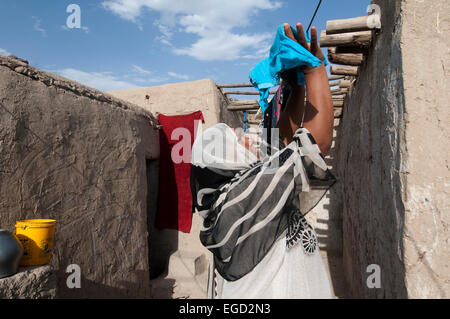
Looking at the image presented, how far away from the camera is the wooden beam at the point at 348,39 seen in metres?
1.98

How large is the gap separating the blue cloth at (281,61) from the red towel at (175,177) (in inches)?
146

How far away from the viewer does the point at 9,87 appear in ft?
6.34

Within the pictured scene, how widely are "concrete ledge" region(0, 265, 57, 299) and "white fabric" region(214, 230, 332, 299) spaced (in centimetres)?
98

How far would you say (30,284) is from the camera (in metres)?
1.28

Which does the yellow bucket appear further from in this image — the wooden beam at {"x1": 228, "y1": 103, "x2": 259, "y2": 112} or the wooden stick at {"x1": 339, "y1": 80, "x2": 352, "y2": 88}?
the wooden beam at {"x1": 228, "y1": 103, "x2": 259, "y2": 112}

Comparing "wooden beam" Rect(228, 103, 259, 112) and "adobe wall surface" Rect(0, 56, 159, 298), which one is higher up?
"wooden beam" Rect(228, 103, 259, 112)

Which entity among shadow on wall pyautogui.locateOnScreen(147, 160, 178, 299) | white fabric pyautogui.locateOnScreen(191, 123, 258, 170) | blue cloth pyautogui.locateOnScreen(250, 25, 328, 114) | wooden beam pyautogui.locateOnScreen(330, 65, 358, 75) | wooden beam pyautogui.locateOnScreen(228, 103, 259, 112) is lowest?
shadow on wall pyautogui.locateOnScreen(147, 160, 178, 299)

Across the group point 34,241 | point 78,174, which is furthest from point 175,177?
point 34,241

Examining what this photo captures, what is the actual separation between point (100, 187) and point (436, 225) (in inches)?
Answer: 110

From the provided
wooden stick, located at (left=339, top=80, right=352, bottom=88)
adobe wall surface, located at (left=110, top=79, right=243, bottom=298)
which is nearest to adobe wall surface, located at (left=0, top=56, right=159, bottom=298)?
adobe wall surface, located at (left=110, top=79, right=243, bottom=298)

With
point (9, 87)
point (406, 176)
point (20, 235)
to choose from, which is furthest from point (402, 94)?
point (9, 87)

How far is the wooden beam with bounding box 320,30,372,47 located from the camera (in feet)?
6.49

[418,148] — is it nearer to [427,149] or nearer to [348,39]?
[427,149]

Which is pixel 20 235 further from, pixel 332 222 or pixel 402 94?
pixel 332 222
